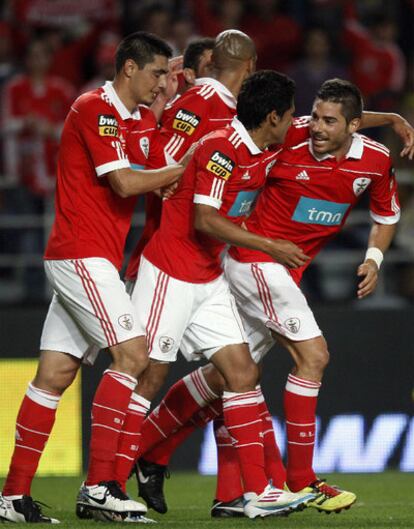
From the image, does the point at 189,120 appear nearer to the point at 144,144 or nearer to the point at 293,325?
the point at 144,144

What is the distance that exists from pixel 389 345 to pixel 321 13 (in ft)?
14.2

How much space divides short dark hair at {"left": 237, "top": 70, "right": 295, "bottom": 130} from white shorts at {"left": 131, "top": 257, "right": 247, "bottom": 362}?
88cm

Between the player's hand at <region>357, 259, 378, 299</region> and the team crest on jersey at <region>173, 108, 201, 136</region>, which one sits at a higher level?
the team crest on jersey at <region>173, 108, 201, 136</region>

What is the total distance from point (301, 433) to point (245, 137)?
5.13 ft

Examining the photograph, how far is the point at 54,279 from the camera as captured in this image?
659 cm

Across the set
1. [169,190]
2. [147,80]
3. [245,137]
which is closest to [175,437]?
[169,190]

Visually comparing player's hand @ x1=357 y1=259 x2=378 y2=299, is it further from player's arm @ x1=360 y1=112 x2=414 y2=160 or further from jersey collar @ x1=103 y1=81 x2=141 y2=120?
jersey collar @ x1=103 y1=81 x2=141 y2=120

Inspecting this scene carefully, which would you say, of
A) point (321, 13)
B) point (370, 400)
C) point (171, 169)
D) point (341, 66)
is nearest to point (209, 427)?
point (370, 400)

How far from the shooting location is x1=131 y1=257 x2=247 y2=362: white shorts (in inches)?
265

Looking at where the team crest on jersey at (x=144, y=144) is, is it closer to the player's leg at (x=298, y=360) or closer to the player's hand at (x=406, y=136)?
the player's leg at (x=298, y=360)

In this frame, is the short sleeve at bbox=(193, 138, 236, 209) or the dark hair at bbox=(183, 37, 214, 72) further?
the dark hair at bbox=(183, 37, 214, 72)

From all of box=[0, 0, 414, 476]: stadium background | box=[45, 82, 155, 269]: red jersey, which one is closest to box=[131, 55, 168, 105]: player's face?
box=[45, 82, 155, 269]: red jersey

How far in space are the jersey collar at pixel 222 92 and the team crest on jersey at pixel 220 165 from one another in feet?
2.51

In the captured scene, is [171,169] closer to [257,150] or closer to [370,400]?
[257,150]
